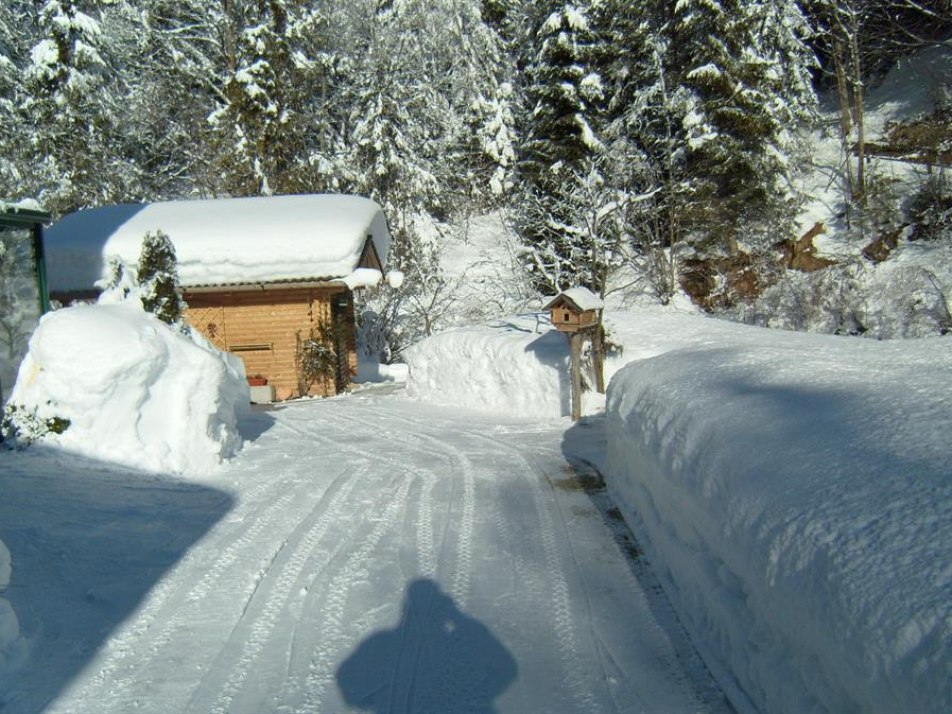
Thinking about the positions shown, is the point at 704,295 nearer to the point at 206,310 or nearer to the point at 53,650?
the point at 206,310

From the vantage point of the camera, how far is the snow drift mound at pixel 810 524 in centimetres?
207

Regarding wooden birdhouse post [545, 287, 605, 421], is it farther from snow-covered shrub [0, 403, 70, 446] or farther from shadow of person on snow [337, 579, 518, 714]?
shadow of person on snow [337, 579, 518, 714]

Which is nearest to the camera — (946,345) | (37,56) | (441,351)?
(946,345)

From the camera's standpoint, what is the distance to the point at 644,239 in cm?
2067

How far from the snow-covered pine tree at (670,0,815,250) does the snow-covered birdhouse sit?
35.6ft

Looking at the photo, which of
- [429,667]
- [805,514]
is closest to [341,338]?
[429,667]

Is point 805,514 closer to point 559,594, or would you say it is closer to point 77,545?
point 559,594

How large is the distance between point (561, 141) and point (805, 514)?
19130 millimetres

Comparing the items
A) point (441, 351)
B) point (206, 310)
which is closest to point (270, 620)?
point (441, 351)

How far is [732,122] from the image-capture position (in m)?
19.5

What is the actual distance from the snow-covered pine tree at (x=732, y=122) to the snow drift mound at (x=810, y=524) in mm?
15250

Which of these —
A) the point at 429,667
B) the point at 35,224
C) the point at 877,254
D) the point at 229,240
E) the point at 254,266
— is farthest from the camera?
the point at 877,254

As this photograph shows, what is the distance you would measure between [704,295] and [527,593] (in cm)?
1689

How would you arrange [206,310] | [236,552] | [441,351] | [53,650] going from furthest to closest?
[206,310] < [441,351] < [236,552] < [53,650]
